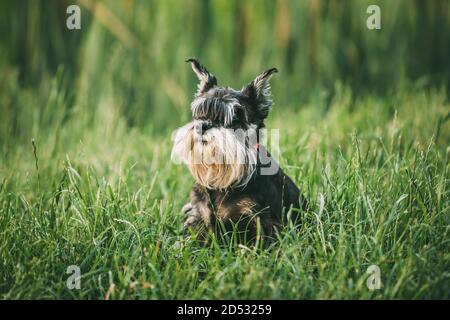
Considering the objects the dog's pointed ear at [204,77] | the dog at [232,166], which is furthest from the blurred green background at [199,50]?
the dog at [232,166]

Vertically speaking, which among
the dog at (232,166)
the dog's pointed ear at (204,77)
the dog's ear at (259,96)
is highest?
the dog's pointed ear at (204,77)

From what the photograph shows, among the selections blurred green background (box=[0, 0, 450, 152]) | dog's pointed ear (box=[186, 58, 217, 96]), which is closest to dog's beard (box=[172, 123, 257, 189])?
dog's pointed ear (box=[186, 58, 217, 96])

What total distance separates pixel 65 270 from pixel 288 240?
1486 millimetres

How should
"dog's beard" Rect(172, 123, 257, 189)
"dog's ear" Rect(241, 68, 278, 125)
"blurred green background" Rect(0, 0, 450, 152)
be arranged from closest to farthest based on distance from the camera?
1. "dog's beard" Rect(172, 123, 257, 189)
2. "dog's ear" Rect(241, 68, 278, 125)
3. "blurred green background" Rect(0, 0, 450, 152)

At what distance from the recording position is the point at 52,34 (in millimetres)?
8117

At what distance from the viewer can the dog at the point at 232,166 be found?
4367 mm

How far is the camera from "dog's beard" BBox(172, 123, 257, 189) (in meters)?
4.34

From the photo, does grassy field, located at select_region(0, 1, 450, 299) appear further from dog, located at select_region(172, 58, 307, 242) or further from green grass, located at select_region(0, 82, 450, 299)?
dog, located at select_region(172, 58, 307, 242)

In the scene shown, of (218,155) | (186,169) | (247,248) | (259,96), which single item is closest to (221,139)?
(218,155)

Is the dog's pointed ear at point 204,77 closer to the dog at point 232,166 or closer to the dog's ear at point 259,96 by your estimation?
the dog at point 232,166

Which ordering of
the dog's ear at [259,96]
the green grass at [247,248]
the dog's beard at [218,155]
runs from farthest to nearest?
the dog's ear at [259,96] → the dog's beard at [218,155] → the green grass at [247,248]
